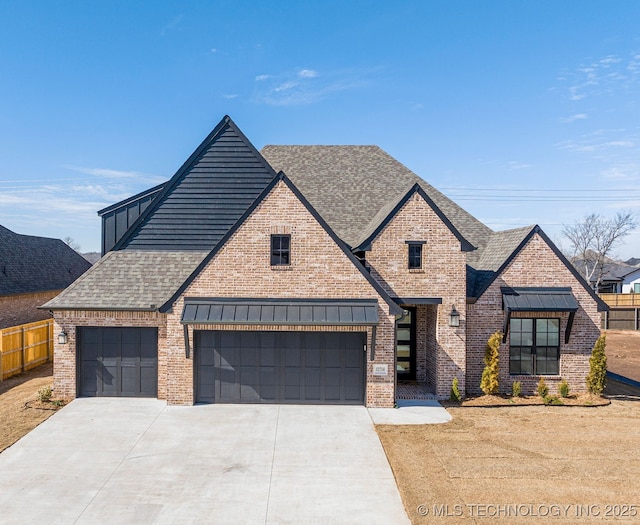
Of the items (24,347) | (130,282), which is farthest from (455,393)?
(24,347)

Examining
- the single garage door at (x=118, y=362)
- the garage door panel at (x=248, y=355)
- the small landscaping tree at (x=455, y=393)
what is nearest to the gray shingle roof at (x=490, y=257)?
the small landscaping tree at (x=455, y=393)

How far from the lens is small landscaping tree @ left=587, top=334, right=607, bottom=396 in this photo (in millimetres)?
14589

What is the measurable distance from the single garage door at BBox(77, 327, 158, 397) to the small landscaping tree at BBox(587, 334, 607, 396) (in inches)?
590

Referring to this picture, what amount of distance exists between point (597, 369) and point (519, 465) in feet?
23.5

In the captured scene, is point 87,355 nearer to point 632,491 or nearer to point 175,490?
point 175,490

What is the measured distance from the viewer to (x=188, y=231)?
607 inches

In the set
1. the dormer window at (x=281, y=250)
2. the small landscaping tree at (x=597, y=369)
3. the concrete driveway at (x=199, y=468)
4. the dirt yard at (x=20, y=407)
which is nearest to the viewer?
the concrete driveway at (x=199, y=468)

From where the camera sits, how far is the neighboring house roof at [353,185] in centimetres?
1769

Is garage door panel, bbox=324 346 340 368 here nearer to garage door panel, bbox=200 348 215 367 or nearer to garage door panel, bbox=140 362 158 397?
garage door panel, bbox=200 348 215 367

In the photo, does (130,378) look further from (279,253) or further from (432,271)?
(432,271)

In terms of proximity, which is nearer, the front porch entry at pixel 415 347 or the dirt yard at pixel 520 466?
the dirt yard at pixel 520 466

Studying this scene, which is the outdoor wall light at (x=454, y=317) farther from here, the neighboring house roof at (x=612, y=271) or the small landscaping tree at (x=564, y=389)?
the neighboring house roof at (x=612, y=271)

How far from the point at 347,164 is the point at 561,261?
10265 mm

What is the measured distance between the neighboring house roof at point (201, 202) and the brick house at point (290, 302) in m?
0.04
